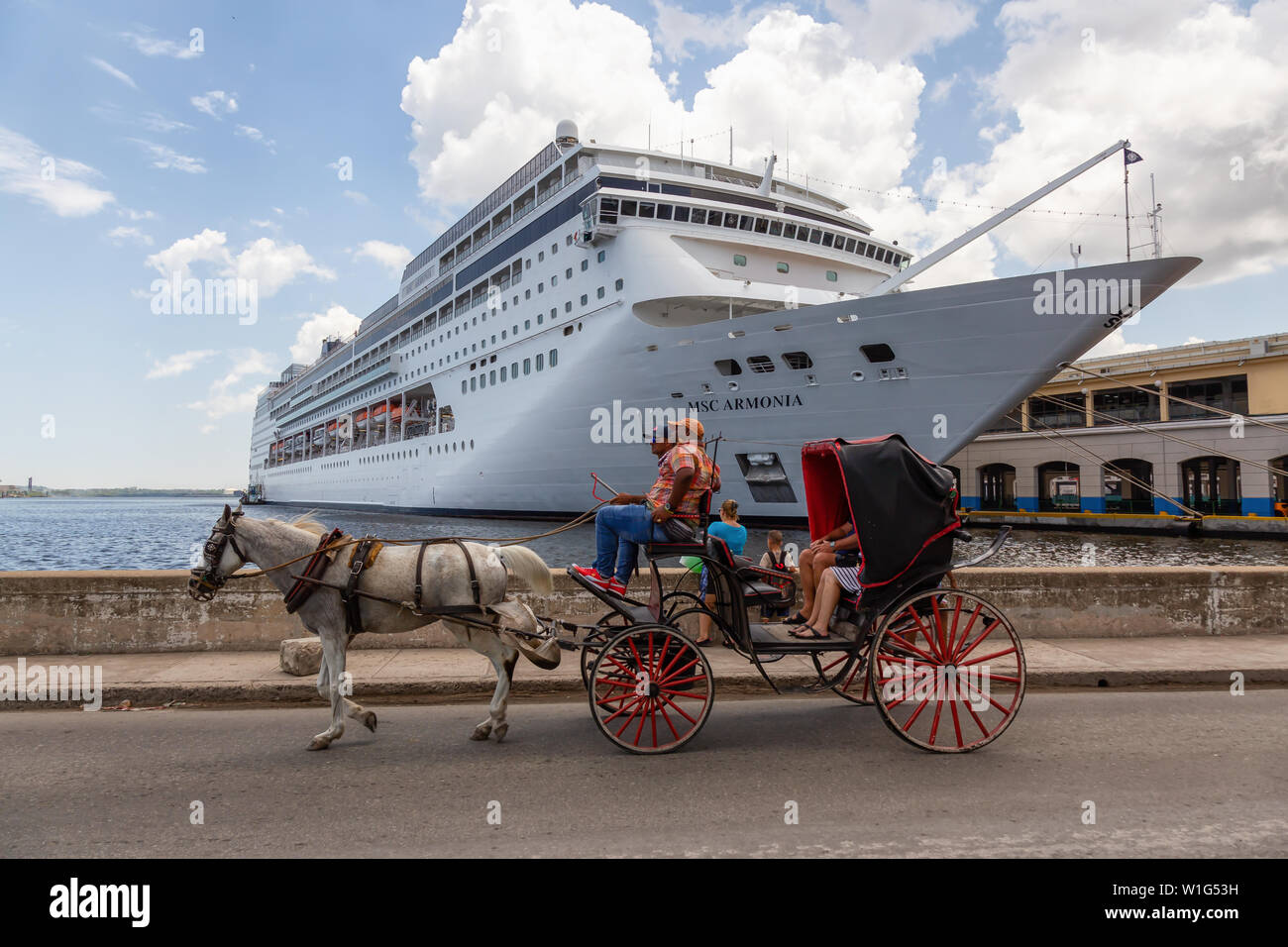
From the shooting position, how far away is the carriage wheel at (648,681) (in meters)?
4.39

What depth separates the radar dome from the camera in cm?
3439

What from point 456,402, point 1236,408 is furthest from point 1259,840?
point 1236,408

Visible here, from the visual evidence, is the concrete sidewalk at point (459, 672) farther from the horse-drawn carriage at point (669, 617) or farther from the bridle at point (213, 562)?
the bridle at point (213, 562)

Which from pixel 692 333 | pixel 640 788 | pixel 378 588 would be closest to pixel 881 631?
pixel 640 788

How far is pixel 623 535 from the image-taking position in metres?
5.14

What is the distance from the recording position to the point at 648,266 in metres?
23.6

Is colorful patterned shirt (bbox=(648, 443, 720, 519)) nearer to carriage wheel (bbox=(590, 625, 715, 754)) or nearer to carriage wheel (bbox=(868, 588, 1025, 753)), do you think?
carriage wheel (bbox=(590, 625, 715, 754))

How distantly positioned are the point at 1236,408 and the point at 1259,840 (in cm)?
4341

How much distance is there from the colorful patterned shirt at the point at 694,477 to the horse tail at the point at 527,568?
35.9 inches

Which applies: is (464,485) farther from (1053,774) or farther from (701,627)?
(1053,774)

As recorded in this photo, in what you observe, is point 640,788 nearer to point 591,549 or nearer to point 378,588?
point 378,588

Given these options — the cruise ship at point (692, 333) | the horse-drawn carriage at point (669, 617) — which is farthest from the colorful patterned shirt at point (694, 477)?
the cruise ship at point (692, 333)

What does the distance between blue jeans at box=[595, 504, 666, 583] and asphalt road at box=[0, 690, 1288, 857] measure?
1128 millimetres

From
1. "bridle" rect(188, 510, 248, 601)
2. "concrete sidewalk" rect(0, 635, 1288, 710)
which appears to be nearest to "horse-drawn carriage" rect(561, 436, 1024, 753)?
"concrete sidewalk" rect(0, 635, 1288, 710)
